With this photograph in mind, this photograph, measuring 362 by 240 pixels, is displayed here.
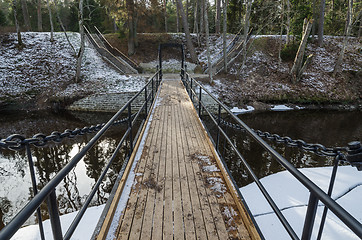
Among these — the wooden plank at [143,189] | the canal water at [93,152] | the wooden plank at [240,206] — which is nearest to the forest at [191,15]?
the canal water at [93,152]

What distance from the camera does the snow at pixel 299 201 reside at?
342cm

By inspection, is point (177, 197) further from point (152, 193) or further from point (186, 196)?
point (152, 193)

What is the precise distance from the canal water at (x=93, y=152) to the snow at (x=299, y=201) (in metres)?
0.98

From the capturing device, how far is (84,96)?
13891 millimetres

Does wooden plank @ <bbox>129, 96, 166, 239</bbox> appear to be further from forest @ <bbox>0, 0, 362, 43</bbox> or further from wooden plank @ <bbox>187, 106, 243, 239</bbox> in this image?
forest @ <bbox>0, 0, 362, 43</bbox>

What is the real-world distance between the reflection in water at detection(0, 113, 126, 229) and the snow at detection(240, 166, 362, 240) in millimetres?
3806

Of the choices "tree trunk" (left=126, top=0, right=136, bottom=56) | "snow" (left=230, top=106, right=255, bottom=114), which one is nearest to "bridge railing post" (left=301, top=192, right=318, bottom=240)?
"snow" (left=230, top=106, right=255, bottom=114)

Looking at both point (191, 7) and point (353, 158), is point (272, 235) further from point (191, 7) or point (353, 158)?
point (191, 7)

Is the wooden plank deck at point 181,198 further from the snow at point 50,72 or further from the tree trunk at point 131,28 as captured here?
the tree trunk at point 131,28

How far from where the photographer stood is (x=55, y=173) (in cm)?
642

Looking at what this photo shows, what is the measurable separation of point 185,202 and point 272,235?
1952mm

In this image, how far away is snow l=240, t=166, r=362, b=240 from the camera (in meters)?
3.42

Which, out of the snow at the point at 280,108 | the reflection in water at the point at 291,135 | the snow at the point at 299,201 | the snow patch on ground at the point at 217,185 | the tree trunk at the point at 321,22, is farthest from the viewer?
the tree trunk at the point at 321,22

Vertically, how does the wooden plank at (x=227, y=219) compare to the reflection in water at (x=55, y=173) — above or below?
above
